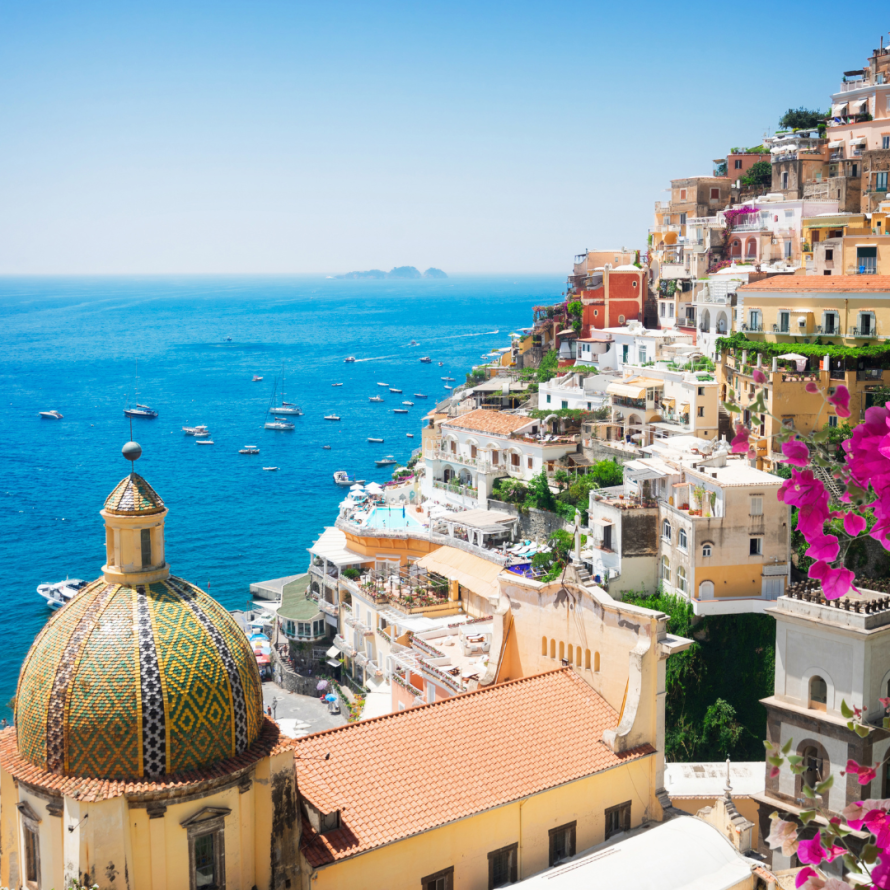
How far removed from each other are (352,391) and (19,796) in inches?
4833

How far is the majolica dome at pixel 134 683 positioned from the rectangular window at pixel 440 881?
138 inches

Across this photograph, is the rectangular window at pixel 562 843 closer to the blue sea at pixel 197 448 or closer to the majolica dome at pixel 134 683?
the majolica dome at pixel 134 683

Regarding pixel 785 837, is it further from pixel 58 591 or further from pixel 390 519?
pixel 58 591

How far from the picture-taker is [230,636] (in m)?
14.6

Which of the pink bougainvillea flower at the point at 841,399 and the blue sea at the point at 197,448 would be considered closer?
the pink bougainvillea flower at the point at 841,399

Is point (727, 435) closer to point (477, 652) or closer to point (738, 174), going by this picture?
point (477, 652)

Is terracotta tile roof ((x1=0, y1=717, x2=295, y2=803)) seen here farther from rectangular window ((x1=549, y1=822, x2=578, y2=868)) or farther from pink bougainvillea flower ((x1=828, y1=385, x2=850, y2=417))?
pink bougainvillea flower ((x1=828, y1=385, x2=850, y2=417))

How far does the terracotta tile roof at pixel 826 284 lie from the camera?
40.2m

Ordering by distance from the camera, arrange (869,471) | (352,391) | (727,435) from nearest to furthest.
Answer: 1. (869,471)
2. (727,435)
3. (352,391)

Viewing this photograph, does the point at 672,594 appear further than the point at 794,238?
No

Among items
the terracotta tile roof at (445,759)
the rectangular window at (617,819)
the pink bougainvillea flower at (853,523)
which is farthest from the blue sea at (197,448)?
the pink bougainvillea flower at (853,523)

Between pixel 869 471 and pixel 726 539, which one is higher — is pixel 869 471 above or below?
above

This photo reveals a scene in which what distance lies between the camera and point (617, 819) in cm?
1788

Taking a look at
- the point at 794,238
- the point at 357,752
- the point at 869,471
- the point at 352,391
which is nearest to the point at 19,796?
the point at 357,752
